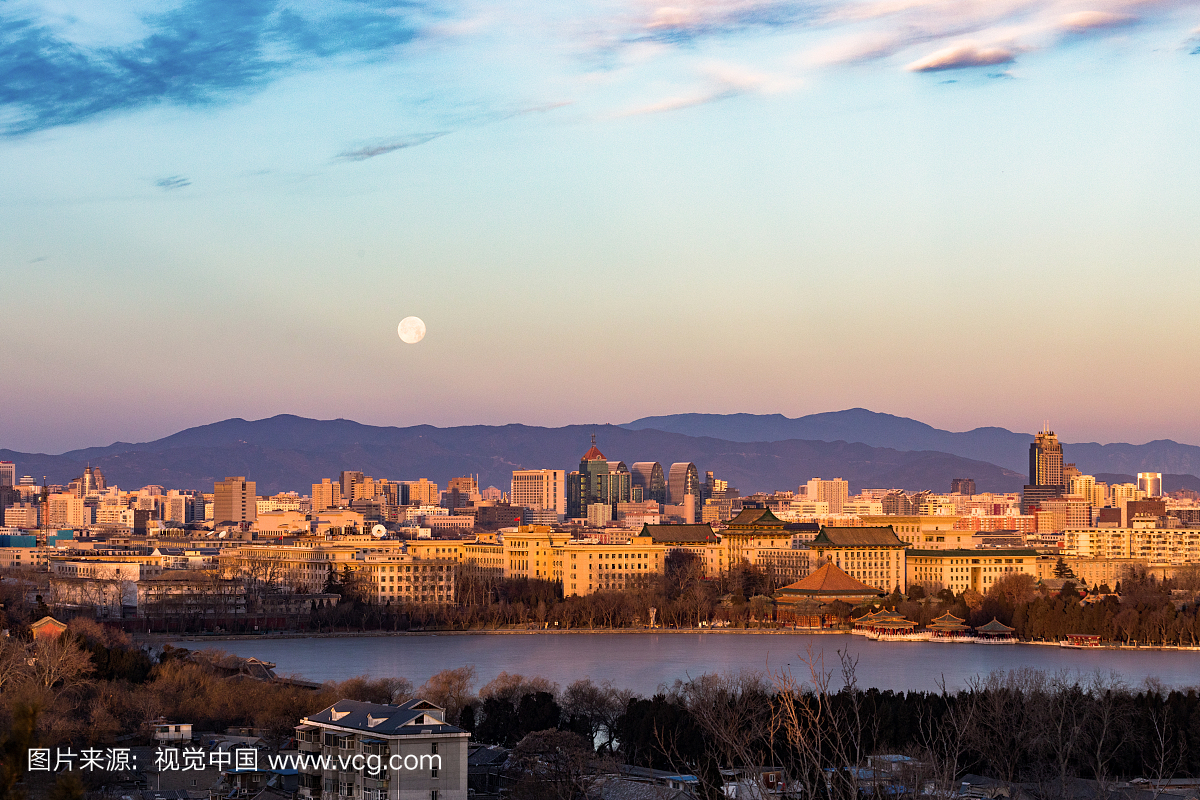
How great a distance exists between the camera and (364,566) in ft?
175

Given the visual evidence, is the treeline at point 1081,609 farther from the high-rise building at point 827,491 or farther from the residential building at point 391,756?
the high-rise building at point 827,491

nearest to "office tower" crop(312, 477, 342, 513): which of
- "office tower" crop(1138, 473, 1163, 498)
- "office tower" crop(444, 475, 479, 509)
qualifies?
"office tower" crop(444, 475, 479, 509)

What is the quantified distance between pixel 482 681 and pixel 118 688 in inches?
303

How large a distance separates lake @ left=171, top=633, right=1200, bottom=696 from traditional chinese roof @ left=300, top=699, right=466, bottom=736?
10.8 meters

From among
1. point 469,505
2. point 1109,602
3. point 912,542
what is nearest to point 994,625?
point 1109,602

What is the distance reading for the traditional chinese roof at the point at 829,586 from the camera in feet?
163

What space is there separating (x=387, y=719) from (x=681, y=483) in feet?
387

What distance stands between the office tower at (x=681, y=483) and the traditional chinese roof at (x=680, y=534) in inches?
2557

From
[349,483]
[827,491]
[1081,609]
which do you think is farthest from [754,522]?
[827,491]

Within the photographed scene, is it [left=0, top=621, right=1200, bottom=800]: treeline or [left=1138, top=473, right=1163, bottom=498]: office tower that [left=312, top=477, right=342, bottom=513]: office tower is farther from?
[left=0, top=621, right=1200, bottom=800]: treeline

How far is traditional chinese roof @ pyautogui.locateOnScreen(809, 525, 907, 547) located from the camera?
57.5 meters

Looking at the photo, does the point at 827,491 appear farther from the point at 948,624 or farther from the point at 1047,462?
the point at 948,624

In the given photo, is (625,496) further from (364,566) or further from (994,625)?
(994,625)

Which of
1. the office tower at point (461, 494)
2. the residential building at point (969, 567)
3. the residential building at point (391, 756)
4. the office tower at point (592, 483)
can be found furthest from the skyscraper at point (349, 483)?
the residential building at point (391, 756)
